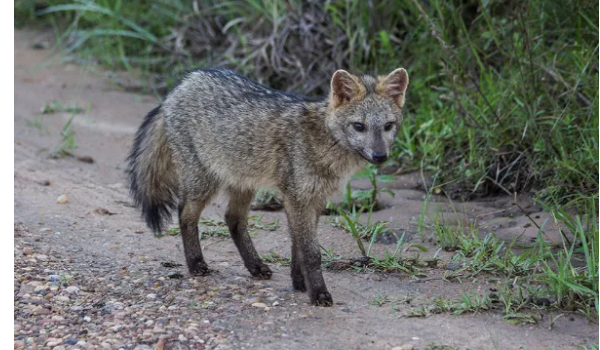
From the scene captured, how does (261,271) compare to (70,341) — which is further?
(261,271)

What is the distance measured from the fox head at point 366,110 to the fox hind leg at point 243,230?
2.80 ft

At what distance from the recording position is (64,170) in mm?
7082

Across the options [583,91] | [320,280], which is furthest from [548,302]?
[583,91]

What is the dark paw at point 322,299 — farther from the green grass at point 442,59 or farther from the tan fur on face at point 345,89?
the green grass at point 442,59

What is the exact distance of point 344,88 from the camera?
4.81 metres

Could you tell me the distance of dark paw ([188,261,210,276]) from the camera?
16.6 feet

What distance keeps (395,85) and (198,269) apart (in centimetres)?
163

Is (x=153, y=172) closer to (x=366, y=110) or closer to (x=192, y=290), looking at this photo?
(x=192, y=290)

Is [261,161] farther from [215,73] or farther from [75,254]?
[75,254]

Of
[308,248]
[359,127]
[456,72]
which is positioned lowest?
[308,248]

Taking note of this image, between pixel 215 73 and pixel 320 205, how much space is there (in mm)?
1258

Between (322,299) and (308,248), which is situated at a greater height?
(308,248)

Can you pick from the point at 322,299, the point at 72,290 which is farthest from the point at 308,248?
the point at 72,290

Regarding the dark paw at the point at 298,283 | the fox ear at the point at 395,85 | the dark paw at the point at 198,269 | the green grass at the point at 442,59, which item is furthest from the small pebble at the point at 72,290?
the green grass at the point at 442,59
